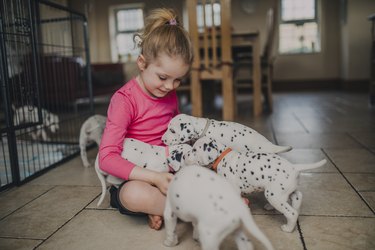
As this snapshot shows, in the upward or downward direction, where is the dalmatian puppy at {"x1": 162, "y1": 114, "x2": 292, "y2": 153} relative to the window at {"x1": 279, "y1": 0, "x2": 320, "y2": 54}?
downward

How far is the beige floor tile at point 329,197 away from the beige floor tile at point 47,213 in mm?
922

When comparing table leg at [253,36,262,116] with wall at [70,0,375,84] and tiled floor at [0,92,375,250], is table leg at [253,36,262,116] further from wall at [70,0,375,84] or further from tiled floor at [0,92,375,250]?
wall at [70,0,375,84]

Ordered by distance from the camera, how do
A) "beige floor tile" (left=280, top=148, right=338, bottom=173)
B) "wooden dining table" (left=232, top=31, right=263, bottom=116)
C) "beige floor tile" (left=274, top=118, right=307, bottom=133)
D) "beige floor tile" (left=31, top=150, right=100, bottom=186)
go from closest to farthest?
"beige floor tile" (left=31, top=150, right=100, bottom=186), "beige floor tile" (left=280, top=148, right=338, bottom=173), "beige floor tile" (left=274, top=118, right=307, bottom=133), "wooden dining table" (left=232, top=31, right=263, bottom=116)

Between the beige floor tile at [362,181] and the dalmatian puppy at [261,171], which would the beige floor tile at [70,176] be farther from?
the beige floor tile at [362,181]

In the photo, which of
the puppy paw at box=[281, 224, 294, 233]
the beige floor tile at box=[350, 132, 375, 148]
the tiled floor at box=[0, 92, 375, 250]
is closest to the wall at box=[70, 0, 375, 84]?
the beige floor tile at box=[350, 132, 375, 148]

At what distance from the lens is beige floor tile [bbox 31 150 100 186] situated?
180 centimetres

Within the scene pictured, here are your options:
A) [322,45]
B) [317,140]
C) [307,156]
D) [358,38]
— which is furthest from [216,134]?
[322,45]

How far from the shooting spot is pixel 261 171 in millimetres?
1122

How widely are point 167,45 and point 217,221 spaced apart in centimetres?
64

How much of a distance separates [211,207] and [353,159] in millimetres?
1469

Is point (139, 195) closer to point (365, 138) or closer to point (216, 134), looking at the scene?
point (216, 134)

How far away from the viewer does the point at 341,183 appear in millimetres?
1603

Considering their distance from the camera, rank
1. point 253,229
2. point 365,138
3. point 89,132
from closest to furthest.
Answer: point 253,229
point 89,132
point 365,138

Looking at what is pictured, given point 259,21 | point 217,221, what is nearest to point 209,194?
point 217,221
